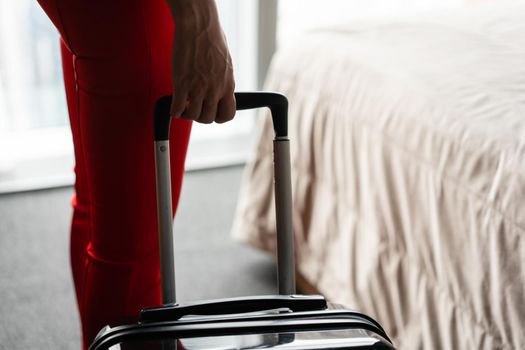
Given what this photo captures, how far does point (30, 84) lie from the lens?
7.22 feet

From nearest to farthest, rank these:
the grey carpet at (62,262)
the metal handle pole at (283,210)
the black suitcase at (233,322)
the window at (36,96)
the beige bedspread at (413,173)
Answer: the black suitcase at (233,322)
the metal handle pole at (283,210)
the beige bedspread at (413,173)
the grey carpet at (62,262)
the window at (36,96)

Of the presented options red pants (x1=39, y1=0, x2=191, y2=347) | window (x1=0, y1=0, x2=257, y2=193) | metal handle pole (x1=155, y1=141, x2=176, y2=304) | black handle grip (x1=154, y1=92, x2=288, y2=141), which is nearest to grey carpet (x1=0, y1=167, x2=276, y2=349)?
window (x1=0, y1=0, x2=257, y2=193)

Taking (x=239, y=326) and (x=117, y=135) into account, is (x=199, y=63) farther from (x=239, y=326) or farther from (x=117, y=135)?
(x=239, y=326)

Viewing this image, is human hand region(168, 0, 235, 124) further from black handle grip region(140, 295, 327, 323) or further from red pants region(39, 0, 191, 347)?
black handle grip region(140, 295, 327, 323)

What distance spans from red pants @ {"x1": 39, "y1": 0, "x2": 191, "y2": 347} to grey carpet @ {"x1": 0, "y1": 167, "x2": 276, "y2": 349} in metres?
0.61

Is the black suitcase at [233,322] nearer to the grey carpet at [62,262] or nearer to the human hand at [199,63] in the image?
the human hand at [199,63]

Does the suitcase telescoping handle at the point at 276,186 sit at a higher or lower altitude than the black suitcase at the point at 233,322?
higher

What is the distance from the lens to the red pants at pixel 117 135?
2.55ft

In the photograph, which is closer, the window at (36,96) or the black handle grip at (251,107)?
the black handle grip at (251,107)

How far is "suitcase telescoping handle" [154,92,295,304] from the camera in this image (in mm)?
793

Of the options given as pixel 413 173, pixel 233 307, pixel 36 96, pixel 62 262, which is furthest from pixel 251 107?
pixel 36 96

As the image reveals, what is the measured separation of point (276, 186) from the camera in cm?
87

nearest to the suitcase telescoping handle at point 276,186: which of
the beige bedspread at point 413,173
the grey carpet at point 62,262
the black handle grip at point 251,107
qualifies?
the black handle grip at point 251,107

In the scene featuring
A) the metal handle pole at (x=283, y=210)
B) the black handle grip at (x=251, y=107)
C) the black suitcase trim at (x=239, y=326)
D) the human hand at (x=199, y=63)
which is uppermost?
the human hand at (x=199, y=63)
